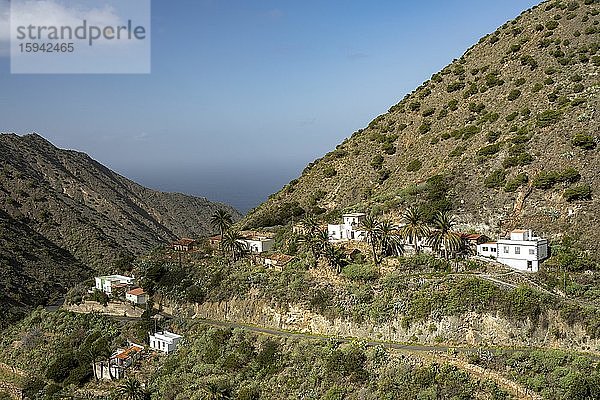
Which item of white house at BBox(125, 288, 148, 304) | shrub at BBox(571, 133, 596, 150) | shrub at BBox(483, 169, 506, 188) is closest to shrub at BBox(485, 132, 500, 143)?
shrub at BBox(483, 169, 506, 188)

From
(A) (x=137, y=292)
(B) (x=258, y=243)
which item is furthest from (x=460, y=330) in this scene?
(A) (x=137, y=292)

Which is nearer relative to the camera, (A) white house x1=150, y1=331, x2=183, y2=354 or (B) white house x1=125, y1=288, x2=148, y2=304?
(A) white house x1=150, y1=331, x2=183, y2=354

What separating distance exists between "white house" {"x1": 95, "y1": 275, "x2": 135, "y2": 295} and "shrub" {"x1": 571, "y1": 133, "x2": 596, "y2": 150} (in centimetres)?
3857

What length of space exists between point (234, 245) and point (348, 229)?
367 inches

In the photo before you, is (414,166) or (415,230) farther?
(414,166)

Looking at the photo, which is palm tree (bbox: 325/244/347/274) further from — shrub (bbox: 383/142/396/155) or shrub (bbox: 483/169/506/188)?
shrub (bbox: 383/142/396/155)

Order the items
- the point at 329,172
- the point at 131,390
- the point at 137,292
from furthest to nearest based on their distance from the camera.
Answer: the point at 329,172
the point at 137,292
the point at 131,390

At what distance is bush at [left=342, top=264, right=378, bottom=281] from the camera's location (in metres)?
37.7

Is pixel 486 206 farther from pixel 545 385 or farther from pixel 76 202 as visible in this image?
pixel 76 202

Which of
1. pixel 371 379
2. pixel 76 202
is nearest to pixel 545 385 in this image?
pixel 371 379

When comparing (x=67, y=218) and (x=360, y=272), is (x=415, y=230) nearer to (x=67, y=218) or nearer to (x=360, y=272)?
(x=360, y=272)

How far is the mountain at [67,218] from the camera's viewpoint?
70625 mm

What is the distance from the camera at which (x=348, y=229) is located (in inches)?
1768

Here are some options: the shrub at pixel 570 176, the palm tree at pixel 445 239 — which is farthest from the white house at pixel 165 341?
the shrub at pixel 570 176
